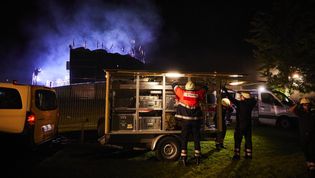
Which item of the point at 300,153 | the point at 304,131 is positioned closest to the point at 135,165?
the point at 304,131

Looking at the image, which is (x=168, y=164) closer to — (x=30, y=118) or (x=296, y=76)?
(x=30, y=118)

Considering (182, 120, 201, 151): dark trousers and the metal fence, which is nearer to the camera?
(182, 120, 201, 151): dark trousers

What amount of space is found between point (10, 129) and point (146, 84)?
11.2 ft

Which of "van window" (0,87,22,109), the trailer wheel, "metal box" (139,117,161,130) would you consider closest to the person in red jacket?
the trailer wheel

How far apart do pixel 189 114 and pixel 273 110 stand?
29.1ft

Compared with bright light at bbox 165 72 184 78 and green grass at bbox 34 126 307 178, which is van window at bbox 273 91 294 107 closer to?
green grass at bbox 34 126 307 178

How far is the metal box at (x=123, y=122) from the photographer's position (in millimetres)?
7484

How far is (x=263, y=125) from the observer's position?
49.7 ft

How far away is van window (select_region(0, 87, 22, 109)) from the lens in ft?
22.5

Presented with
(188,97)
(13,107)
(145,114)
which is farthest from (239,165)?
(13,107)

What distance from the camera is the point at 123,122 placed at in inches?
296

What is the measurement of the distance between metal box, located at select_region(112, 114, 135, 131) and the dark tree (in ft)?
38.5

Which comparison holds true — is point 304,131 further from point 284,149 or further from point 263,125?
point 263,125

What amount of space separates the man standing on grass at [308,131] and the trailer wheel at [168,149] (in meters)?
2.95
